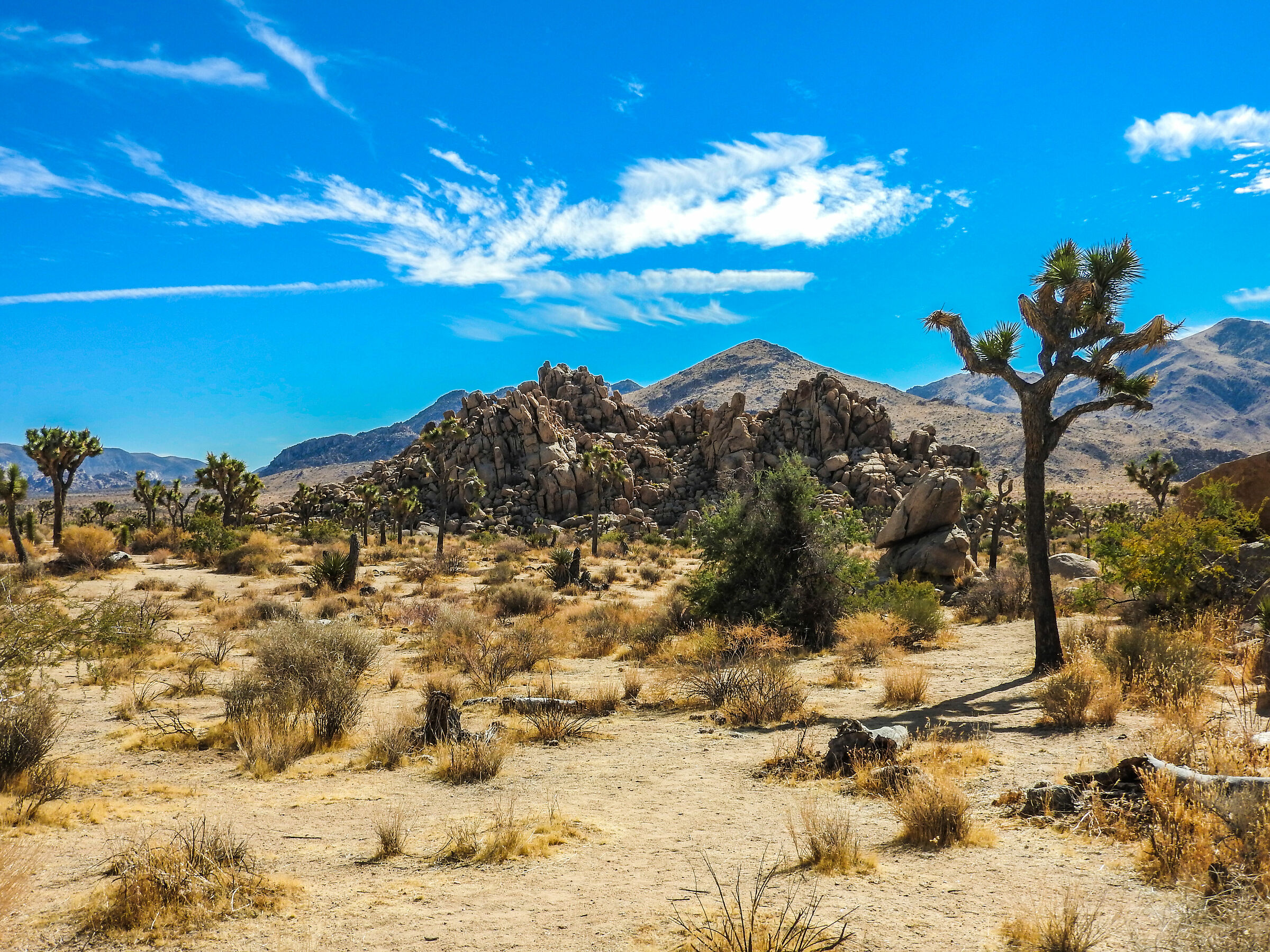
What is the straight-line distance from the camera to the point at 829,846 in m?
5.72

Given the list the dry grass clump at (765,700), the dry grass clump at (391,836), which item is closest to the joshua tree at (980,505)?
the dry grass clump at (765,700)

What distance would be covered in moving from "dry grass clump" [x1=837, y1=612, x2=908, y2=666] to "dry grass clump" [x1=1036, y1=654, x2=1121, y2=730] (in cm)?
489

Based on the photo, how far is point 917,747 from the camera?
8.51 m

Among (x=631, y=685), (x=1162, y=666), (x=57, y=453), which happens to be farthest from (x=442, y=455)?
(x=1162, y=666)

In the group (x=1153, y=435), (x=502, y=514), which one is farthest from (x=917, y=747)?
(x=1153, y=435)

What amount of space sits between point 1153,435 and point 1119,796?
15880 cm

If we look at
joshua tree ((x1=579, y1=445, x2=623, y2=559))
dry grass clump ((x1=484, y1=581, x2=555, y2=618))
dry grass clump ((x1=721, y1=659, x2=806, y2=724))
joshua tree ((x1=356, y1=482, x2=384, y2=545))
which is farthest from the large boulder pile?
dry grass clump ((x1=721, y1=659, x2=806, y2=724))

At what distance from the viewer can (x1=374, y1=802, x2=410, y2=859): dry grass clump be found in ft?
21.0

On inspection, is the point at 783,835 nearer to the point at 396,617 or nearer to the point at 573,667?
the point at 573,667

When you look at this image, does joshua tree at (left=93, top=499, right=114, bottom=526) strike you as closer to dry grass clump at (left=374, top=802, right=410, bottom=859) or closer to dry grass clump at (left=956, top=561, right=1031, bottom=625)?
dry grass clump at (left=956, top=561, right=1031, bottom=625)

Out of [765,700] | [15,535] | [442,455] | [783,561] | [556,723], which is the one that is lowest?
[556,723]

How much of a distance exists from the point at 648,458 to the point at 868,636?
6500 cm

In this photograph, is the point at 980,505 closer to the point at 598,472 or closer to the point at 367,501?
the point at 598,472

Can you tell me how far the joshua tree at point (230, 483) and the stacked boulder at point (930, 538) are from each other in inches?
1540
